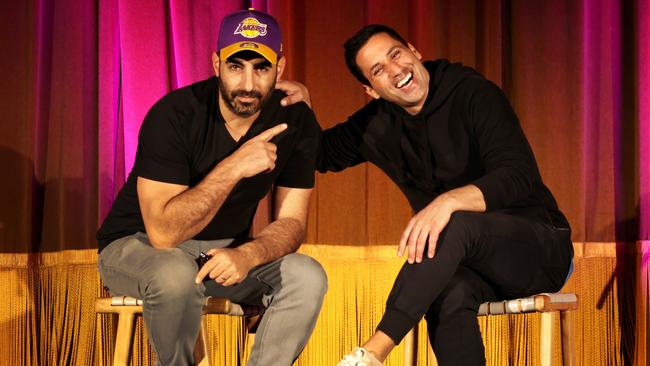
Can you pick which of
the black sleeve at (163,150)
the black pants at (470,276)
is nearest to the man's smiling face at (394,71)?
the black pants at (470,276)

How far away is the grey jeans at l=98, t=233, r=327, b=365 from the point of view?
1799mm

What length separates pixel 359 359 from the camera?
1.64 meters

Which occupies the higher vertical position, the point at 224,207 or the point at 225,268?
the point at 224,207

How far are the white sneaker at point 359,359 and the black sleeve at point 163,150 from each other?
58cm

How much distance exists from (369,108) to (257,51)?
0.40 m

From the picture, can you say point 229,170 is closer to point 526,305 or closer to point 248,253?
point 248,253

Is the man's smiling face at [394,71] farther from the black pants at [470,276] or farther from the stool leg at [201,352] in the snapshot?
the stool leg at [201,352]

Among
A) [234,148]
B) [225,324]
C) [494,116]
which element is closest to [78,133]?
[225,324]

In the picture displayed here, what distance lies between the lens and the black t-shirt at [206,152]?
1.95 meters

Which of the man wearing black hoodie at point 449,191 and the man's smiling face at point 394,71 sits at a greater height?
the man's smiling face at point 394,71

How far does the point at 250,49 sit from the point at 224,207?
0.39m

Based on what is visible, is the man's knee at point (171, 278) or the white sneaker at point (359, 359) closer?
the white sneaker at point (359, 359)

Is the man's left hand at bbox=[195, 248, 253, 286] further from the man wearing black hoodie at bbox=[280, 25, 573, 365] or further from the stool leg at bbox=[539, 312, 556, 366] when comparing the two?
the stool leg at bbox=[539, 312, 556, 366]

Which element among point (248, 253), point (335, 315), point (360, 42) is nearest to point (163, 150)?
point (248, 253)
